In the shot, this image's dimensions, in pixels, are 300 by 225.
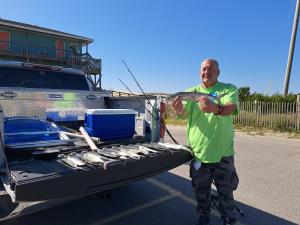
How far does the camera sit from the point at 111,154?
11.9 ft

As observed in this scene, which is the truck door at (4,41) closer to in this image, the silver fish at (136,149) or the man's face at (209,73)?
the silver fish at (136,149)

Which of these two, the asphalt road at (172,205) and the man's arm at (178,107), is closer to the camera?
the man's arm at (178,107)

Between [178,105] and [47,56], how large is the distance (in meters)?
27.3

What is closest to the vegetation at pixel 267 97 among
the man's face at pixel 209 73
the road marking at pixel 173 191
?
the road marking at pixel 173 191

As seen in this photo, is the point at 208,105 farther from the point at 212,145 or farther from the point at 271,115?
the point at 271,115

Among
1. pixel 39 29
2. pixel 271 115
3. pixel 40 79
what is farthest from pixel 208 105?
pixel 39 29

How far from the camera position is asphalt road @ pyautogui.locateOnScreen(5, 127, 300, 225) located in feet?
14.0

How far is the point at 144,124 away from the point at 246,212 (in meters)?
A: 1.86

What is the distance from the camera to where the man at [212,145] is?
3773 millimetres

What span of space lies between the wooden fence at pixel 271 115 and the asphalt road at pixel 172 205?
31.2 ft

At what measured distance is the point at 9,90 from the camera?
4664mm

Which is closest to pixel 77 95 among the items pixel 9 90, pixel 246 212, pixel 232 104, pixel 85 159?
pixel 9 90

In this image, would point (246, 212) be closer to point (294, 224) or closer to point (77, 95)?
point (294, 224)

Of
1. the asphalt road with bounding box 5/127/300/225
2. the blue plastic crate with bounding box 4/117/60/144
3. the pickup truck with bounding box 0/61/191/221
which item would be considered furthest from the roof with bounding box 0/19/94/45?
the blue plastic crate with bounding box 4/117/60/144
